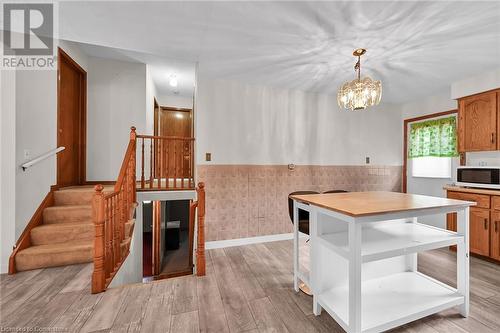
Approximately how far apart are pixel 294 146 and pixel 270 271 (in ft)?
7.24

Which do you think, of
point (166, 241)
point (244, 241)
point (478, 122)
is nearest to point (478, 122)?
point (478, 122)

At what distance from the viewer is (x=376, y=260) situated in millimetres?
1495

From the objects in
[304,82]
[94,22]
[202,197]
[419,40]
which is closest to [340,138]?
[304,82]

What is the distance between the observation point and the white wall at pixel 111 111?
3762mm

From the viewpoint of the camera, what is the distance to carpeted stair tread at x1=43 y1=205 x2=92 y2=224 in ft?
9.18

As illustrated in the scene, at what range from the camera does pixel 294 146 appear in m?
3.91

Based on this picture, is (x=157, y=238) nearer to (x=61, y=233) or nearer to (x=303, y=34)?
(x=61, y=233)

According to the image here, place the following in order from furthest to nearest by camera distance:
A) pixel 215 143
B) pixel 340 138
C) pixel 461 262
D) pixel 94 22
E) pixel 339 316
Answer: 1. pixel 340 138
2. pixel 215 143
3. pixel 94 22
4. pixel 461 262
5. pixel 339 316

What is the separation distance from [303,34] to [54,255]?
3.79m

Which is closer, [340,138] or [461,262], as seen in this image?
[461,262]

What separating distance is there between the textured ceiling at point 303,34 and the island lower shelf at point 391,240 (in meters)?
1.95

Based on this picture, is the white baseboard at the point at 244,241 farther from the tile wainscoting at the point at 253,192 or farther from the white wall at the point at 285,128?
the white wall at the point at 285,128

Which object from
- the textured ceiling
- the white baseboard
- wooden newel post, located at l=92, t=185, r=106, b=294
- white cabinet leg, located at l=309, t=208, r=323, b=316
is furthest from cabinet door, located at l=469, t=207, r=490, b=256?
wooden newel post, located at l=92, t=185, r=106, b=294

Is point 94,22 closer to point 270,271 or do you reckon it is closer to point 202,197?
point 202,197
